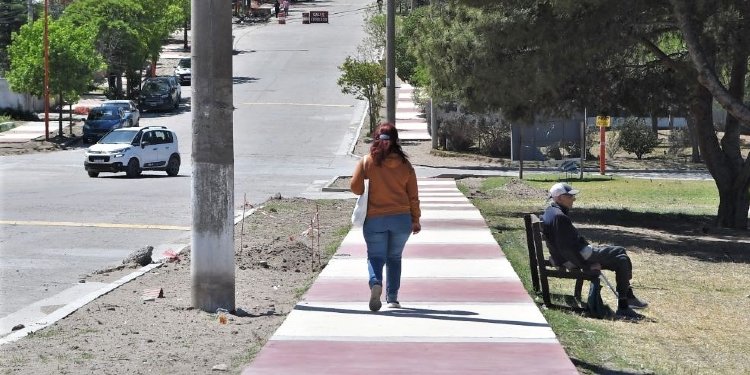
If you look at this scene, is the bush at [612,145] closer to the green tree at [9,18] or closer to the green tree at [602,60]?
the green tree at [602,60]

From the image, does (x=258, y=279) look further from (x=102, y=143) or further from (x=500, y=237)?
(x=102, y=143)

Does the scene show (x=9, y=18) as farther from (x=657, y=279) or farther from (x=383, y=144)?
(x=383, y=144)

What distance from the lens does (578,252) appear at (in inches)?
461

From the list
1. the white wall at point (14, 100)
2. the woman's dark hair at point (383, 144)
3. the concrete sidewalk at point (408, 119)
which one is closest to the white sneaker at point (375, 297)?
the woman's dark hair at point (383, 144)

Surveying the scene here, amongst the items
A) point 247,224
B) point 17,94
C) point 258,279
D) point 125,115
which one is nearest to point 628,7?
point 247,224

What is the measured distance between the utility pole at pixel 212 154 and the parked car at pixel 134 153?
25.7m

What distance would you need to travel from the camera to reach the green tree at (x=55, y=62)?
51062 millimetres

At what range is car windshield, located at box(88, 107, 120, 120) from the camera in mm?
50781

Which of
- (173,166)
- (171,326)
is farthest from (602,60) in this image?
(173,166)

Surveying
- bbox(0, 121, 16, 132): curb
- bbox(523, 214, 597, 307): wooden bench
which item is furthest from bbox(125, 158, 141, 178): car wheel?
bbox(523, 214, 597, 307): wooden bench

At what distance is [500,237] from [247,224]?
4.81m

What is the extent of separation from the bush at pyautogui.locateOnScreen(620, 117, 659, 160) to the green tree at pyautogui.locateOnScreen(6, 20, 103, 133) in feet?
76.5

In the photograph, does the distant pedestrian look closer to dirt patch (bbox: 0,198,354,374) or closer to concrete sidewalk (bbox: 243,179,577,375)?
concrete sidewalk (bbox: 243,179,577,375)

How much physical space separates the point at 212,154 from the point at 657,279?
665 centimetres
